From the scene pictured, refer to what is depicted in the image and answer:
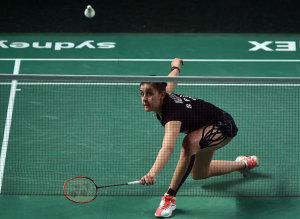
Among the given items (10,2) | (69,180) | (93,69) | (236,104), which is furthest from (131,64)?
(69,180)

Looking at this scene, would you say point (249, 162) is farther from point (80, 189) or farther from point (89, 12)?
point (89, 12)

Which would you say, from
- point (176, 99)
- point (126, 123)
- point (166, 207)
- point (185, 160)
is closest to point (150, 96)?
point (176, 99)

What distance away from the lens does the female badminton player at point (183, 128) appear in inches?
309

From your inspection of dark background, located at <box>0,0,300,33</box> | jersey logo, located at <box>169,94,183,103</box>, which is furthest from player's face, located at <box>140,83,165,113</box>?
dark background, located at <box>0,0,300,33</box>

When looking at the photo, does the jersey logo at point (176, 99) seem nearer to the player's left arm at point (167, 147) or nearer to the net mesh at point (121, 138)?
the player's left arm at point (167, 147)

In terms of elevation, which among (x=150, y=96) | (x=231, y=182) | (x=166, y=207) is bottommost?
(x=166, y=207)

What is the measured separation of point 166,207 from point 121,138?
207 cm

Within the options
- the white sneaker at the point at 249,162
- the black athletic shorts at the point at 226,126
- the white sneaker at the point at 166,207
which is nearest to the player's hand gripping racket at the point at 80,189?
the white sneaker at the point at 166,207

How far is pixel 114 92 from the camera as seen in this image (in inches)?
446

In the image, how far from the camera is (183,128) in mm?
8102

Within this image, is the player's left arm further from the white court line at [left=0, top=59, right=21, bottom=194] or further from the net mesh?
the white court line at [left=0, top=59, right=21, bottom=194]

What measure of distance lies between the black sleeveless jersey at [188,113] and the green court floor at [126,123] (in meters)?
1.21

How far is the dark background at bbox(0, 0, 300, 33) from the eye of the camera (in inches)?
544

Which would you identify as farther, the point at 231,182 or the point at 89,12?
the point at 89,12
